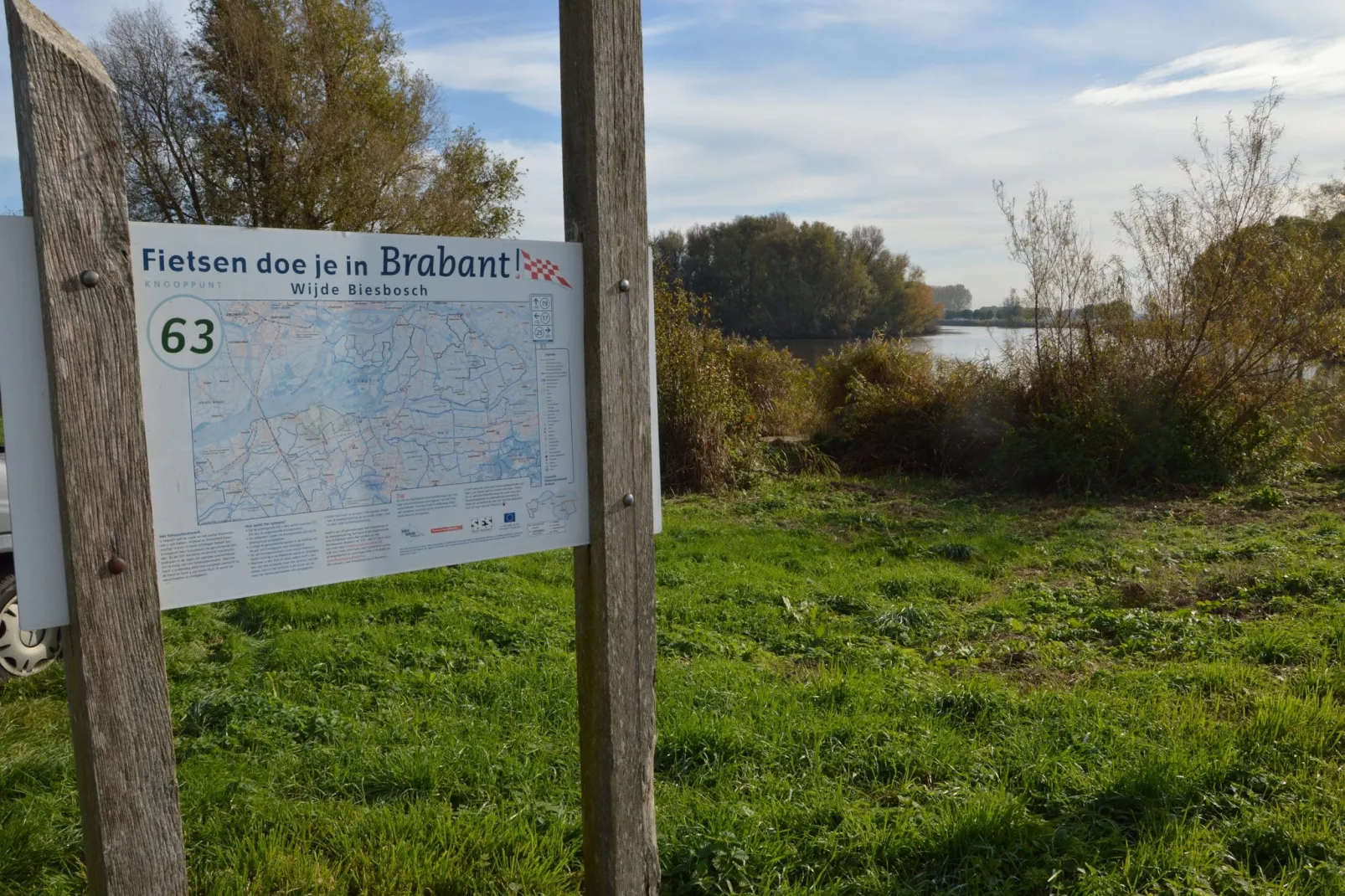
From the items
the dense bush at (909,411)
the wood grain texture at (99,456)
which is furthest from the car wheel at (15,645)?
the dense bush at (909,411)

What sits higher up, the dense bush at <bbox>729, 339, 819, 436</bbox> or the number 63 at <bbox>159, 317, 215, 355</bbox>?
the number 63 at <bbox>159, 317, 215, 355</bbox>

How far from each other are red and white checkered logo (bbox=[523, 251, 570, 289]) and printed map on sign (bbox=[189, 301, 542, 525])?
0.42 feet

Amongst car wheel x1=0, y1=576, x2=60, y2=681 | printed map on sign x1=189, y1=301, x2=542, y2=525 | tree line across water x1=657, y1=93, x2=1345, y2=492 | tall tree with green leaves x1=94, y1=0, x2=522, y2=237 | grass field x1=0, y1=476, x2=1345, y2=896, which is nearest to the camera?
printed map on sign x1=189, y1=301, x2=542, y2=525

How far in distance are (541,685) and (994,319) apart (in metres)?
12.3

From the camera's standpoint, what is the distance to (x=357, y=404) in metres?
2.56

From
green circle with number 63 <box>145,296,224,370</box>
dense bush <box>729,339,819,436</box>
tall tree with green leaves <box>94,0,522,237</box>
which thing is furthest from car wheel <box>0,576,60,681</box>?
tall tree with green leaves <box>94,0,522,237</box>

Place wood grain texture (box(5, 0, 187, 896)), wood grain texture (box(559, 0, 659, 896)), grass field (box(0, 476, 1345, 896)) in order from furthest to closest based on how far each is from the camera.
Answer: grass field (box(0, 476, 1345, 896)) < wood grain texture (box(559, 0, 659, 896)) < wood grain texture (box(5, 0, 187, 896))

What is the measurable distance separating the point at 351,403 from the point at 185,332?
1.44 ft

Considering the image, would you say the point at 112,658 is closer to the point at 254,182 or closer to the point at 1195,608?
the point at 1195,608

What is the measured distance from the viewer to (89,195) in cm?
205

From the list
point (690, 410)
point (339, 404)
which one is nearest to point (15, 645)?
point (339, 404)

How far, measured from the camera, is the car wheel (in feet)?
16.6

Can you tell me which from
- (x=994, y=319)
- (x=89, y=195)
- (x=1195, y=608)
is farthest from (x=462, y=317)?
(x=994, y=319)

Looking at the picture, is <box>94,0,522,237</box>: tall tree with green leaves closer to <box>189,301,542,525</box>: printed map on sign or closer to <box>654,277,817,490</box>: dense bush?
<box>654,277,817,490</box>: dense bush
